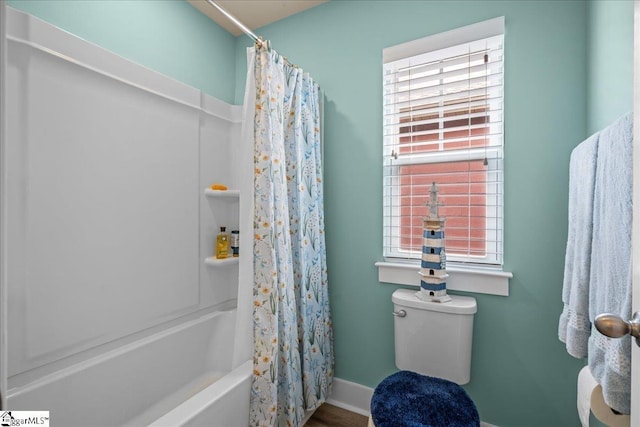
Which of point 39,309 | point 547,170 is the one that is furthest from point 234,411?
point 547,170

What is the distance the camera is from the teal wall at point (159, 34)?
1.44 m

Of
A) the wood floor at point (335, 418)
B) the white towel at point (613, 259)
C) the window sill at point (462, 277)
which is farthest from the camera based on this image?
the wood floor at point (335, 418)

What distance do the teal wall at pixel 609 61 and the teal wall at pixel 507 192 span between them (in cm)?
9

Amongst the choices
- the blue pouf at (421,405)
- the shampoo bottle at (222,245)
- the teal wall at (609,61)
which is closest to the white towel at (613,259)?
the teal wall at (609,61)

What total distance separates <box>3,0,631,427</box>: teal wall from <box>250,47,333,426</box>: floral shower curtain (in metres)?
0.18

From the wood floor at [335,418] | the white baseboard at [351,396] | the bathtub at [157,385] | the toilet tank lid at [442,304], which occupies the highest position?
the toilet tank lid at [442,304]

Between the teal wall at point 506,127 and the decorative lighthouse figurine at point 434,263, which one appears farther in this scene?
the decorative lighthouse figurine at point 434,263

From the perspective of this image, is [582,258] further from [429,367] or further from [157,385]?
[157,385]

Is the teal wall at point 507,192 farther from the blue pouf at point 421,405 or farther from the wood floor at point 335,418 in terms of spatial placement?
the blue pouf at point 421,405

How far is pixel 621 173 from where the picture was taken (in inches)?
29.4

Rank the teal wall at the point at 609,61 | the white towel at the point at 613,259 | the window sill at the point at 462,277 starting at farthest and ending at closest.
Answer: the window sill at the point at 462,277, the teal wall at the point at 609,61, the white towel at the point at 613,259

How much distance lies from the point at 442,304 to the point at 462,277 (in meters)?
0.21

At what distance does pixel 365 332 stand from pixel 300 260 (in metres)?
0.63

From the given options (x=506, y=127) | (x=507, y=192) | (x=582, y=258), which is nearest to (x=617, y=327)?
(x=582, y=258)
